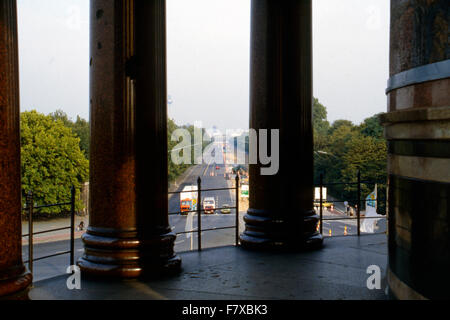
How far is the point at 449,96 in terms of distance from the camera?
6105 mm

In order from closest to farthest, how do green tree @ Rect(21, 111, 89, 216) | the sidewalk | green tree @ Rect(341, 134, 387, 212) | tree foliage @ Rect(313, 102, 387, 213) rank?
green tree @ Rect(21, 111, 89, 216) < the sidewalk < green tree @ Rect(341, 134, 387, 212) < tree foliage @ Rect(313, 102, 387, 213)

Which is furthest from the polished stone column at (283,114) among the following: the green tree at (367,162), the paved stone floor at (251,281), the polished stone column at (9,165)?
the green tree at (367,162)

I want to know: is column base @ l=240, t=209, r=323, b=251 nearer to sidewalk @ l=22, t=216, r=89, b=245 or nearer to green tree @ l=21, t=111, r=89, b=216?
green tree @ l=21, t=111, r=89, b=216

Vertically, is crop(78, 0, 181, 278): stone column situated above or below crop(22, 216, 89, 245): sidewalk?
above

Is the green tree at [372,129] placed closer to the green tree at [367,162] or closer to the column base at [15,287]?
the green tree at [367,162]

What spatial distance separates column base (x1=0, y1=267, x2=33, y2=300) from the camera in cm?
721

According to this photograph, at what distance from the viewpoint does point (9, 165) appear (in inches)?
291

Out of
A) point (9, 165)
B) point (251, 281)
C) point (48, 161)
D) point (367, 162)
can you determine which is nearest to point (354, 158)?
point (367, 162)

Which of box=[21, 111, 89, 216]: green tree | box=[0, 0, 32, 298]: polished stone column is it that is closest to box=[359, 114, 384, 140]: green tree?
box=[21, 111, 89, 216]: green tree

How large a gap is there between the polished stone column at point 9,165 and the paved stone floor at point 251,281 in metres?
1.80

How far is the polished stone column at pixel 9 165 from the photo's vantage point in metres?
7.29

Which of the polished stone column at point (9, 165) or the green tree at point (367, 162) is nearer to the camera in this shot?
the polished stone column at point (9, 165)

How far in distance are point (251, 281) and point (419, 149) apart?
521 centimetres

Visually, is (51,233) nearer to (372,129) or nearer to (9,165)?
(372,129)
